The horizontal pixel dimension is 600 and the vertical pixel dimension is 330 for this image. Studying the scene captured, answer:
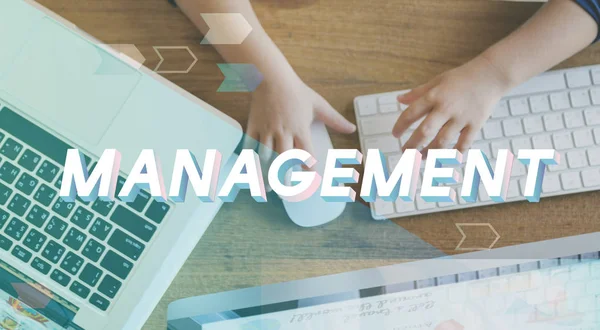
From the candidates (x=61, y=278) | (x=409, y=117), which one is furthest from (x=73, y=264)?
(x=409, y=117)

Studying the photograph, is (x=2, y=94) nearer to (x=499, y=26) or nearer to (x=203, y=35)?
(x=203, y=35)

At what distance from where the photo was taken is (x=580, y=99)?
555mm

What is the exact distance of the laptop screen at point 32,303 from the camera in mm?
460

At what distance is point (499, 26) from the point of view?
0.58 m

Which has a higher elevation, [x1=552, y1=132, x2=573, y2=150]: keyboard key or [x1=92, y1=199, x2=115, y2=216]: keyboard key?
[x1=552, y1=132, x2=573, y2=150]: keyboard key

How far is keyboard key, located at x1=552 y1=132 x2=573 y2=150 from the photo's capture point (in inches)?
21.6

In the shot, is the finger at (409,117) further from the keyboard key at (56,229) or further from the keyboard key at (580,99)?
the keyboard key at (56,229)

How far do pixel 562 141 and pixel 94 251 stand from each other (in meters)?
0.49

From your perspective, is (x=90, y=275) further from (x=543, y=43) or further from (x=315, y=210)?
(x=543, y=43)

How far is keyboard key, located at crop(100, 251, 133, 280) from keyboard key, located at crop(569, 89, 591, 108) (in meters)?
0.49

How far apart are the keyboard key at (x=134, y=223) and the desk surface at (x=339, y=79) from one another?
9 cm

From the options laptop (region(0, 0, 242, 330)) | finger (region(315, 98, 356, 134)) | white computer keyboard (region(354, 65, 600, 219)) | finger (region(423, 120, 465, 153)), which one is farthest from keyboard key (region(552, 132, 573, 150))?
laptop (region(0, 0, 242, 330))

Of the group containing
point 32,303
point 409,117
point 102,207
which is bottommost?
point 32,303

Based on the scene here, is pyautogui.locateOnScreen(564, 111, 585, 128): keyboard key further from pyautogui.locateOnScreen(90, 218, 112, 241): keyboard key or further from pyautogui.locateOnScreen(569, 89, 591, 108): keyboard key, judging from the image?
pyautogui.locateOnScreen(90, 218, 112, 241): keyboard key
